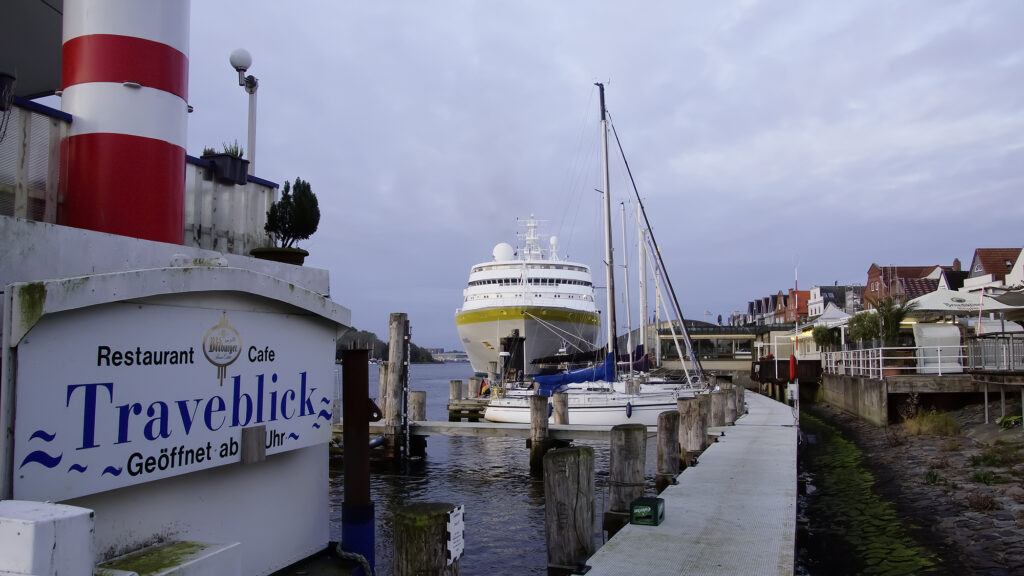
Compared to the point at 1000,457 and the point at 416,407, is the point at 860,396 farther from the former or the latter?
the point at 416,407

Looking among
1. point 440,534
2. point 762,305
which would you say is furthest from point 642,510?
point 762,305

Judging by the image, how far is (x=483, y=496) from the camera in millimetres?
13586

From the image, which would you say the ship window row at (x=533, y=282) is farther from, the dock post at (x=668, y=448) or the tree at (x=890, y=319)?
the dock post at (x=668, y=448)

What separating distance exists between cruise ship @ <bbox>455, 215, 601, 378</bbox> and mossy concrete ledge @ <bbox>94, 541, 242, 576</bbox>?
3357cm

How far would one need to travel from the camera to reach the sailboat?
20.9 meters

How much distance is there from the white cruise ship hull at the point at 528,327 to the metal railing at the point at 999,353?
24712 mm

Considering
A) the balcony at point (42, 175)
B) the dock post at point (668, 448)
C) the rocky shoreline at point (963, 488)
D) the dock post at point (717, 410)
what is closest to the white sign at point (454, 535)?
the balcony at point (42, 175)

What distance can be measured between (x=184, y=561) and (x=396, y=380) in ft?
41.9

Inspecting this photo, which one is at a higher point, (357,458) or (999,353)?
(999,353)

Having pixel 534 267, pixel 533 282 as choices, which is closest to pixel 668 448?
Answer: pixel 533 282

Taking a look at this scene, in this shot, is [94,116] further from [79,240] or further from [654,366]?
[654,366]

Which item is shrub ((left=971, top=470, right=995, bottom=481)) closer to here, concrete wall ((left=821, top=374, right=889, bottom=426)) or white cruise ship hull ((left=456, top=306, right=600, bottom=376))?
concrete wall ((left=821, top=374, right=889, bottom=426))

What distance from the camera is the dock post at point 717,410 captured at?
16.0 metres

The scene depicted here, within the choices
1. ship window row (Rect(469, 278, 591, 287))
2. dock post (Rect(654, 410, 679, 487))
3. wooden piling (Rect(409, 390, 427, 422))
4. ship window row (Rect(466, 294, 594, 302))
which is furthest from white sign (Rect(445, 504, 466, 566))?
ship window row (Rect(469, 278, 591, 287))
